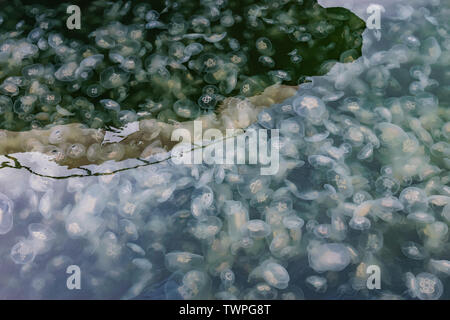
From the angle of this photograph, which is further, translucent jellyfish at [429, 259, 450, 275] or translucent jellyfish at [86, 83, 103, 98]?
translucent jellyfish at [86, 83, 103, 98]

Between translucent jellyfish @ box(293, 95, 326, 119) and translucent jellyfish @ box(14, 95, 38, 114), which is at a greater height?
translucent jellyfish @ box(293, 95, 326, 119)

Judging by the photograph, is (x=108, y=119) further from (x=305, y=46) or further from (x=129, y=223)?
(x=305, y=46)

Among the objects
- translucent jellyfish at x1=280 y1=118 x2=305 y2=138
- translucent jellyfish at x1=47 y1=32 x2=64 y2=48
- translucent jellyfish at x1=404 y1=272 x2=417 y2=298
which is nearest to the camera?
translucent jellyfish at x1=404 y1=272 x2=417 y2=298

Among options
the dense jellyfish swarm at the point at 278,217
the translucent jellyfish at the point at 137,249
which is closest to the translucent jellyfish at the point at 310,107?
the dense jellyfish swarm at the point at 278,217

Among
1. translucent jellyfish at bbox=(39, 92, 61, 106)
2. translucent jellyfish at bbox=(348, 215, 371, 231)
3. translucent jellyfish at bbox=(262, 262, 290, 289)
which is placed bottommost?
translucent jellyfish at bbox=(262, 262, 290, 289)

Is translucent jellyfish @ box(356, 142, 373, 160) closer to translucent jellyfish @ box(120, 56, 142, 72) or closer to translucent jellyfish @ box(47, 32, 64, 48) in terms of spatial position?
translucent jellyfish @ box(120, 56, 142, 72)

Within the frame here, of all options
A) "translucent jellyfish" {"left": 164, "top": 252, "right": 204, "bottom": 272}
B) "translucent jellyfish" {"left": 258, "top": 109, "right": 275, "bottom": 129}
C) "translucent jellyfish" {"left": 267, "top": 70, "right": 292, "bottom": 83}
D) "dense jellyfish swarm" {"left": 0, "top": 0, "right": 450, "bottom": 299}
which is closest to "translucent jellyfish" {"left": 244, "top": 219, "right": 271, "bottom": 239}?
"dense jellyfish swarm" {"left": 0, "top": 0, "right": 450, "bottom": 299}

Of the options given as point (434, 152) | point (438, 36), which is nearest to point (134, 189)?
point (434, 152)
